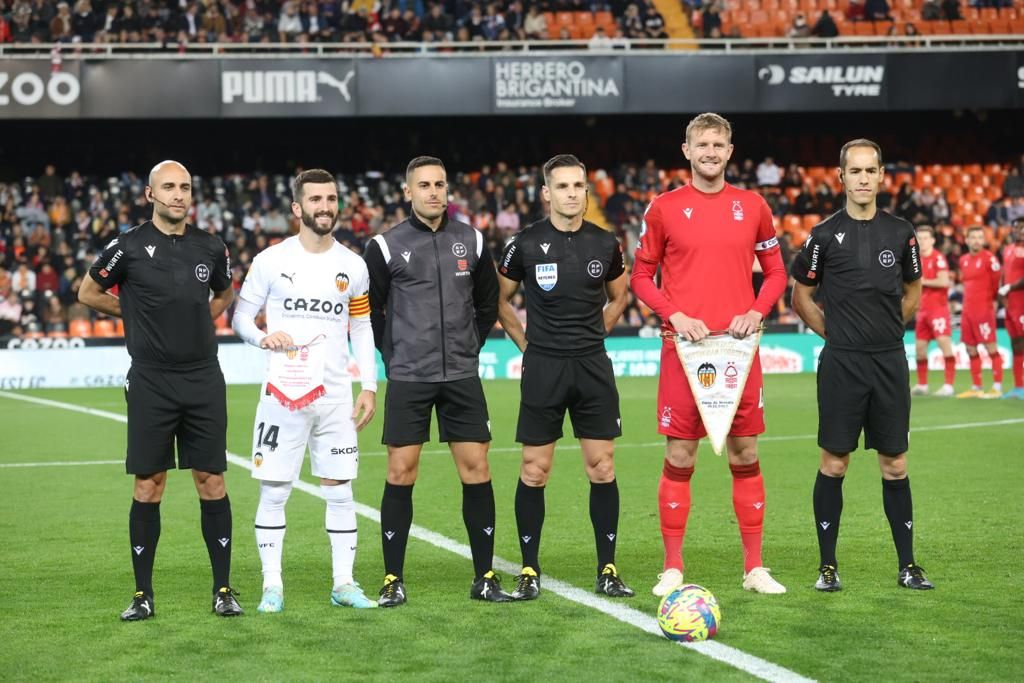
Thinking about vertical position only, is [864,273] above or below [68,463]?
above

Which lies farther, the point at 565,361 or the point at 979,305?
the point at 979,305

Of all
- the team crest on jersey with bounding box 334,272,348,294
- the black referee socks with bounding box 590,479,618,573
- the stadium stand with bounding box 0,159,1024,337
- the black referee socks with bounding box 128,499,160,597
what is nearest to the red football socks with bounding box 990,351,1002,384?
the stadium stand with bounding box 0,159,1024,337

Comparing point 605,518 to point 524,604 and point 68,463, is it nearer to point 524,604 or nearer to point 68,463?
point 524,604

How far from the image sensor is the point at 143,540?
613 cm

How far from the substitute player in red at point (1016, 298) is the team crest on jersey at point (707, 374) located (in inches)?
468

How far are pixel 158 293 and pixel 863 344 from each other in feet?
10.8

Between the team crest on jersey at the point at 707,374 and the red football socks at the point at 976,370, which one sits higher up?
the team crest on jersey at the point at 707,374

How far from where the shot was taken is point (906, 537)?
663 cm

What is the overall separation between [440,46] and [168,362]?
74.5ft

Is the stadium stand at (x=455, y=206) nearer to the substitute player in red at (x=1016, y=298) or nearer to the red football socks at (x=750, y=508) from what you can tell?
the substitute player in red at (x=1016, y=298)

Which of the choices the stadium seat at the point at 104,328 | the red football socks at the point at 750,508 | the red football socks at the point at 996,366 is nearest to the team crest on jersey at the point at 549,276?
the red football socks at the point at 750,508

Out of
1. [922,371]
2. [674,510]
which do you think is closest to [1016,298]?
[922,371]

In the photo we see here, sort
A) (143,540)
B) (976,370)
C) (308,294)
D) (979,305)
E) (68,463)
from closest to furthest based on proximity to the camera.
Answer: (143,540), (308,294), (68,463), (979,305), (976,370)

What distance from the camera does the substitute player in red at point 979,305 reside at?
17.8 metres
